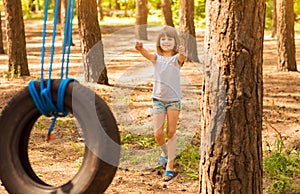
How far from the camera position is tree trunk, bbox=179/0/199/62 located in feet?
51.5

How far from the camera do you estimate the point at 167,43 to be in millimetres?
6113

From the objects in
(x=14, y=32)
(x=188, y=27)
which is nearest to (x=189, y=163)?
(x=14, y=32)

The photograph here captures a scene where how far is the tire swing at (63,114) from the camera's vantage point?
3.16 metres

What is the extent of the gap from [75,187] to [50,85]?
64 centimetres

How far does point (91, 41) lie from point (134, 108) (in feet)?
8.23

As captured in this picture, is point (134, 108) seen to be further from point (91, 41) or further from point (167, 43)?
point (167, 43)

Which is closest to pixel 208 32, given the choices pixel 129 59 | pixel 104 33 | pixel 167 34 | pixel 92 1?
pixel 167 34

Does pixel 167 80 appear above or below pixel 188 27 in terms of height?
above

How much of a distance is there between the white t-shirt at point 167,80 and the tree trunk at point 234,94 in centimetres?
133

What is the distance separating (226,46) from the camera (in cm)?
452

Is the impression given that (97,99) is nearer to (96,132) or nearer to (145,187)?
(96,132)

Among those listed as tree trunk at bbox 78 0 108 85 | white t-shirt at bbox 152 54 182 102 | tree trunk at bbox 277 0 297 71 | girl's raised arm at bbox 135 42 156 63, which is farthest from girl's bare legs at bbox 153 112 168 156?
tree trunk at bbox 277 0 297 71

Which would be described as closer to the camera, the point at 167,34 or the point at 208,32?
the point at 208,32

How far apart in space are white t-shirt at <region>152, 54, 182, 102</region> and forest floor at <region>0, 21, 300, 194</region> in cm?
102
